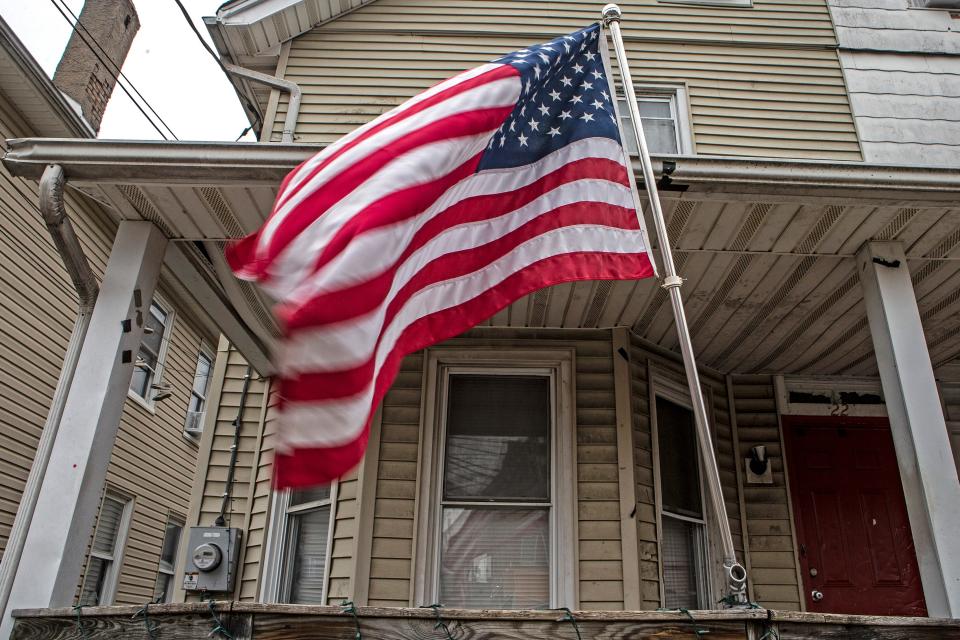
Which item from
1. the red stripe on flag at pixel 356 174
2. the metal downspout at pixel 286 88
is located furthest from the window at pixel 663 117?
the red stripe on flag at pixel 356 174

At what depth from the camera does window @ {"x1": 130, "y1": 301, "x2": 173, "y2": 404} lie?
33.7 ft

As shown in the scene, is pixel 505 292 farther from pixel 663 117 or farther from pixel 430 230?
pixel 663 117

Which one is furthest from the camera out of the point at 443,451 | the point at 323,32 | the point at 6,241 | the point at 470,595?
the point at 6,241

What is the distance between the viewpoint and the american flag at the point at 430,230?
2.33 m

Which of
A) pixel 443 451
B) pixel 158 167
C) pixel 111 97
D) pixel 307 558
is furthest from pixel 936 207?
pixel 111 97

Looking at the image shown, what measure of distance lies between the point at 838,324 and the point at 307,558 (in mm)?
4140

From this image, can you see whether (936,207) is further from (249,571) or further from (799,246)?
(249,571)

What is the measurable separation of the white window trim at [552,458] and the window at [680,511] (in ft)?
2.29

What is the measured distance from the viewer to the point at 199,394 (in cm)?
1228

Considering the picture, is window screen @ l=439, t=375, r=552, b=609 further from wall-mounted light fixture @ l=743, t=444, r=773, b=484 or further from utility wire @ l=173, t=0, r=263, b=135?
utility wire @ l=173, t=0, r=263, b=135

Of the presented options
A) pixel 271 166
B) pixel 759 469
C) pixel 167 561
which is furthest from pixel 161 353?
pixel 759 469

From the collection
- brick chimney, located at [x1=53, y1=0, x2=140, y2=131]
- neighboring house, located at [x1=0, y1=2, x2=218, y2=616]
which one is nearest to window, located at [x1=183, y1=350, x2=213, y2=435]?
neighboring house, located at [x1=0, y1=2, x2=218, y2=616]

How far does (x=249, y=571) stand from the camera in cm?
541

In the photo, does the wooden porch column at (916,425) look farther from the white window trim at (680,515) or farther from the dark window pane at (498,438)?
the dark window pane at (498,438)
